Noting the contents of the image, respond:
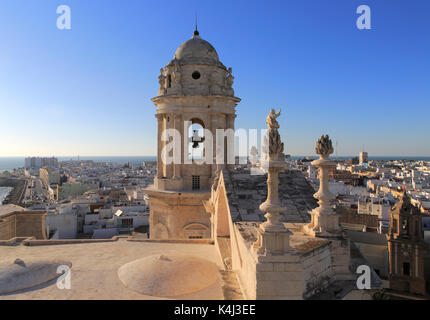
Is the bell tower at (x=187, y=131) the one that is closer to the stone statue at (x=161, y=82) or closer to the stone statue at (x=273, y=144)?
the stone statue at (x=161, y=82)

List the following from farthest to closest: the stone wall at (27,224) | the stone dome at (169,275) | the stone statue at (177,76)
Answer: the stone statue at (177,76) < the stone wall at (27,224) < the stone dome at (169,275)

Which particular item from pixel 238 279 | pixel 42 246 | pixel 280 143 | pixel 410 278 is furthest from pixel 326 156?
pixel 410 278

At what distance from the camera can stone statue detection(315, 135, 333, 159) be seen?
16.6 feet

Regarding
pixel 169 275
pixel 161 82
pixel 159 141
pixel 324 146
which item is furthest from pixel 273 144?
pixel 161 82

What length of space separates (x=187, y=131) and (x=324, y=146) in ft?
29.3

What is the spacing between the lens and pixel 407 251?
17.2 m

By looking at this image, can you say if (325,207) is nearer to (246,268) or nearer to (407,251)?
(246,268)

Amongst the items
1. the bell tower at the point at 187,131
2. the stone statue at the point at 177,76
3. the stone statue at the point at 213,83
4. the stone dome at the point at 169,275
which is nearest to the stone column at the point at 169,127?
the bell tower at the point at 187,131

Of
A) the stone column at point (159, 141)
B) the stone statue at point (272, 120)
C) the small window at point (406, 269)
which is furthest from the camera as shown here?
the small window at point (406, 269)

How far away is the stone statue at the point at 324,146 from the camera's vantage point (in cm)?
507

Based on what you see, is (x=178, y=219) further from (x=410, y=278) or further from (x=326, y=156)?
(x=410, y=278)
